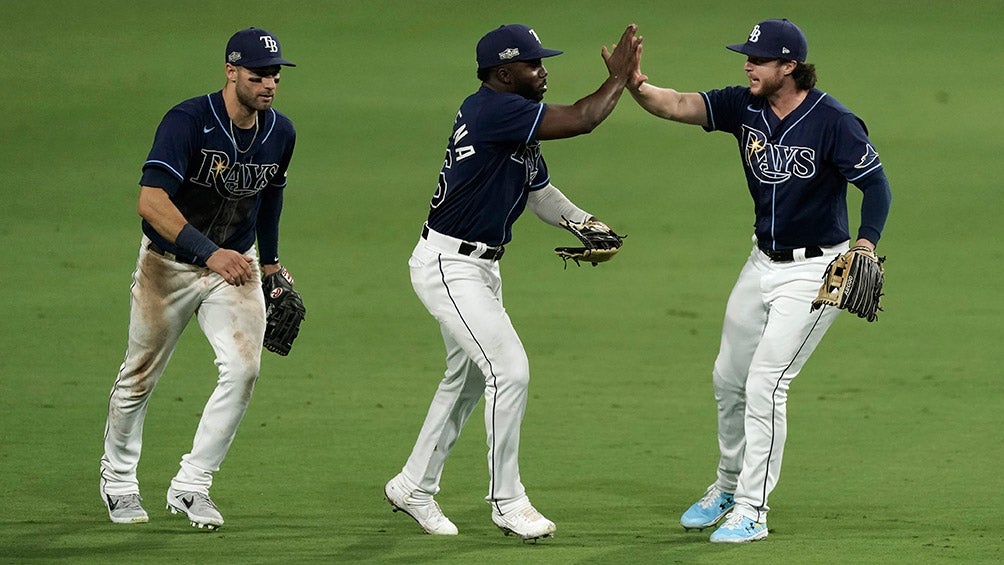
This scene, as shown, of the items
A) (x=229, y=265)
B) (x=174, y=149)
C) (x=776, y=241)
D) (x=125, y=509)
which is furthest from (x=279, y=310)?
(x=776, y=241)

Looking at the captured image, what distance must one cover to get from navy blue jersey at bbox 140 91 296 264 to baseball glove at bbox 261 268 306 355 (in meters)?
0.32

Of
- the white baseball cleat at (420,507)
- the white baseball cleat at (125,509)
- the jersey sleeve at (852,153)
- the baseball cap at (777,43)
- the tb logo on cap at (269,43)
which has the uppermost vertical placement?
the baseball cap at (777,43)

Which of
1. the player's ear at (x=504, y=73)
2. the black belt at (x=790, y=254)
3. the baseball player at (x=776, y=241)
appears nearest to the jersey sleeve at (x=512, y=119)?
the player's ear at (x=504, y=73)

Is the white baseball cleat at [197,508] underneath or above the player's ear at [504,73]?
underneath

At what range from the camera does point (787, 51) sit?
735 cm

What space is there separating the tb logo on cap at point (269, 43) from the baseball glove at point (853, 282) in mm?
2732

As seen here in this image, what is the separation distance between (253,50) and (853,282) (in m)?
2.91

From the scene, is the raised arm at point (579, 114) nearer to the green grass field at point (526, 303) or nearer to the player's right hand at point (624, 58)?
the player's right hand at point (624, 58)

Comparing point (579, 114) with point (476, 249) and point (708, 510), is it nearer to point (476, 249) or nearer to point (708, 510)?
point (476, 249)

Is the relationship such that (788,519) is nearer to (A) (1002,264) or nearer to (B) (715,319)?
(B) (715,319)

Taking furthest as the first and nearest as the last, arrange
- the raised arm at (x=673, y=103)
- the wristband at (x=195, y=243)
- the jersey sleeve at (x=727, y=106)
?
the raised arm at (x=673, y=103) → the jersey sleeve at (x=727, y=106) → the wristband at (x=195, y=243)

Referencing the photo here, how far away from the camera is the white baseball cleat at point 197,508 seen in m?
7.27

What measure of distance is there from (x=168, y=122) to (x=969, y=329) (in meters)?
7.39

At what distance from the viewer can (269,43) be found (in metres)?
7.39
